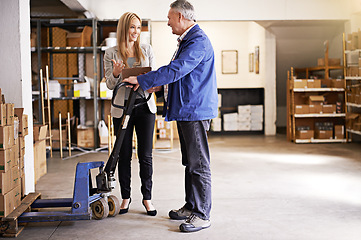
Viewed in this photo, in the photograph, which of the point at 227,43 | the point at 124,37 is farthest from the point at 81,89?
the point at 227,43

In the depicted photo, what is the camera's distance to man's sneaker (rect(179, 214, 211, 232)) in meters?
3.32

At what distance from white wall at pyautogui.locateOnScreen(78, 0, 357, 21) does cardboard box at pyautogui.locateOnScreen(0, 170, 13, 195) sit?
5576mm

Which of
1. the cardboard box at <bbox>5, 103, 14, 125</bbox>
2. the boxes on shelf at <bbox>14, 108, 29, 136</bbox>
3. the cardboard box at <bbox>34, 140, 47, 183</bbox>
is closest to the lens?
the cardboard box at <bbox>5, 103, 14, 125</bbox>

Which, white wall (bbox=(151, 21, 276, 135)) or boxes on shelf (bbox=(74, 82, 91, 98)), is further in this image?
white wall (bbox=(151, 21, 276, 135))

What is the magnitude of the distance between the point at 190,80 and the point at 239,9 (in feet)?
19.2

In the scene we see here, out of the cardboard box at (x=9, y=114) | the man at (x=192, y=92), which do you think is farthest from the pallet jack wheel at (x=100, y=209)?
the cardboard box at (x=9, y=114)

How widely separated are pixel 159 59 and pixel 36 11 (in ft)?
12.6

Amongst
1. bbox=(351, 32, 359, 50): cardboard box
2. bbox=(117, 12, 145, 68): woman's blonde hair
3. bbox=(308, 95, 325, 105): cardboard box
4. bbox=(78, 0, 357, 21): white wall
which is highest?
bbox=(78, 0, 357, 21): white wall

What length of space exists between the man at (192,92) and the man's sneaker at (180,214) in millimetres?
258

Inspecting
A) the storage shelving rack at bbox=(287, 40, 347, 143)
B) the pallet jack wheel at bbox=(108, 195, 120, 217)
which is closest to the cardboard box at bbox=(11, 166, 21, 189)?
the pallet jack wheel at bbox=(108, 195, 120, 217)

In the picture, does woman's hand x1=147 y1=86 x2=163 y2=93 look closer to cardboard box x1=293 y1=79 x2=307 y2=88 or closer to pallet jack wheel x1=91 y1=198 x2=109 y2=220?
pallet jack wheel x1=91 y1=198 x2=109 y2=220

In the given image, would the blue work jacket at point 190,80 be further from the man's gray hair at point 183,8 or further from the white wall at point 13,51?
the white wall at point 13,51

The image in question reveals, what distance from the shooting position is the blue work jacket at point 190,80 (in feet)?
10.3

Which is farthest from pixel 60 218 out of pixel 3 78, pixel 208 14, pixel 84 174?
pixel 208 14
